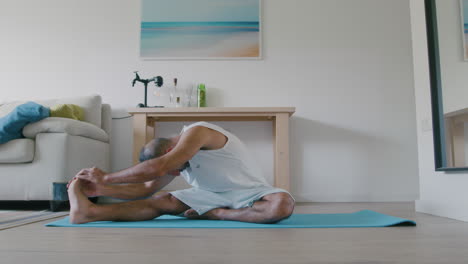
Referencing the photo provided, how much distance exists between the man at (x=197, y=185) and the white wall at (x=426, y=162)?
0.95 meters

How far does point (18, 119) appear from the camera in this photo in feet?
9.07

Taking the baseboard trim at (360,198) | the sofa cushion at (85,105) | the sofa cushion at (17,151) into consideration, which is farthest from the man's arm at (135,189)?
the baseboard trim at (360,198)

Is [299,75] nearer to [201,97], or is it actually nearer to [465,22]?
[201,97]

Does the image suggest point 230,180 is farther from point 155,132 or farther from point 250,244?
point 155,132

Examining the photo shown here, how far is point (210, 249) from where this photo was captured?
1.17 metres

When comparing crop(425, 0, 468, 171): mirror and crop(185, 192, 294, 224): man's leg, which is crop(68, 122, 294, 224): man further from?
crop(425, 0, 468, 171): mirror

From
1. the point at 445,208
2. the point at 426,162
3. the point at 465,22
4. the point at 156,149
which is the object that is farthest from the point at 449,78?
the point at 156,149

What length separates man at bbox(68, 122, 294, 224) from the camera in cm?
170

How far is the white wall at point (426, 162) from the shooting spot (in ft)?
7.10

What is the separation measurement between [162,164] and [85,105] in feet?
6.90

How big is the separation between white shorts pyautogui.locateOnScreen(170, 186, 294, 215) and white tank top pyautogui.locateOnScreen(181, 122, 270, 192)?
0.10ft

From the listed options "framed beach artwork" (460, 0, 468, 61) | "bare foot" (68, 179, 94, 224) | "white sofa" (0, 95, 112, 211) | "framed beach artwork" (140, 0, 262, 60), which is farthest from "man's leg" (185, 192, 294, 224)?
"framed beach artwork" (140, 0, 262, 60)

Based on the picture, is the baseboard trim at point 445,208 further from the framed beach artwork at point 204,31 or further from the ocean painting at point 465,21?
the framed beach artwork at point 204,31

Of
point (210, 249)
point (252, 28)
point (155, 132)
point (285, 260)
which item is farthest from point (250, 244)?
point (252, 28)
